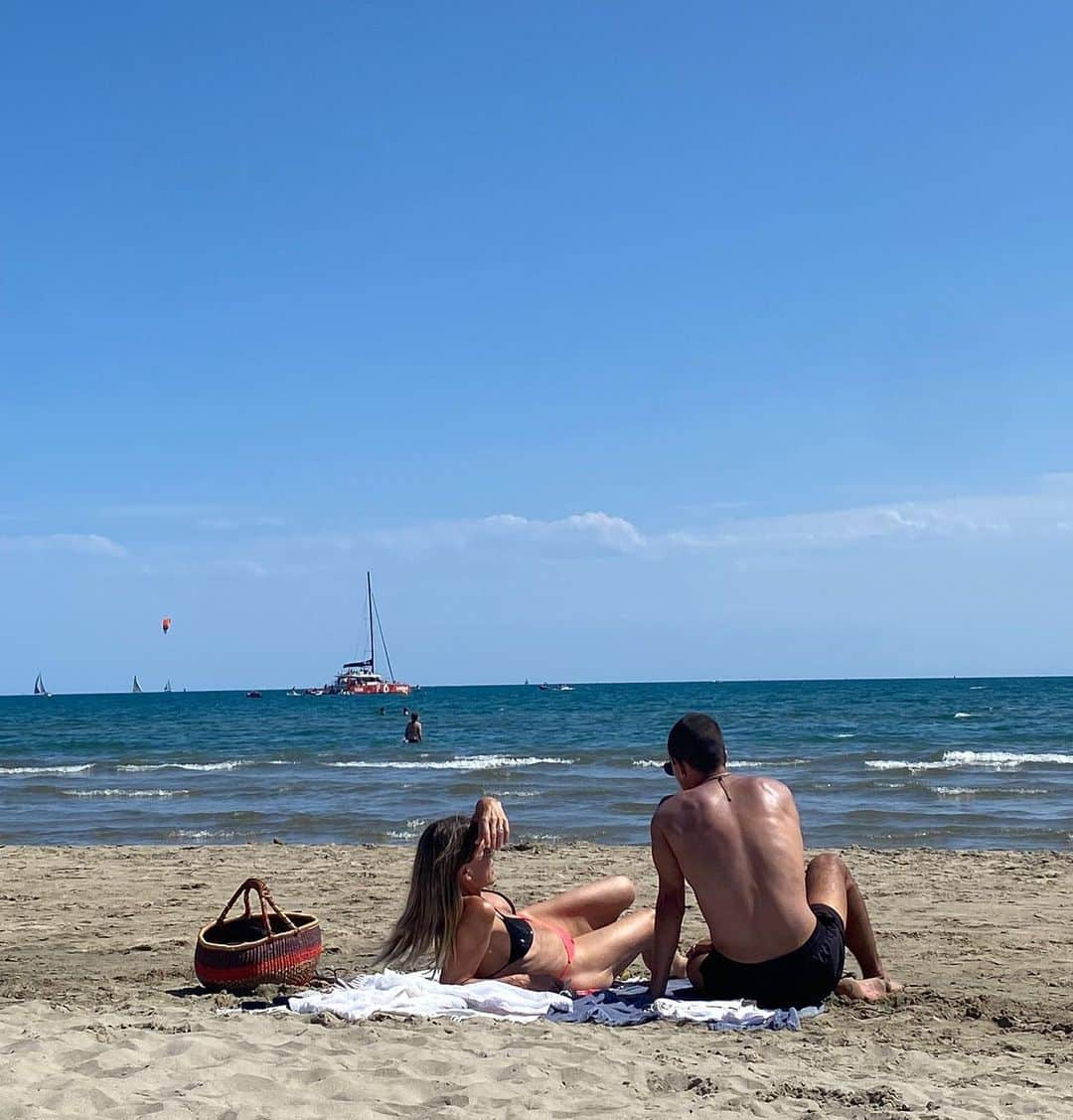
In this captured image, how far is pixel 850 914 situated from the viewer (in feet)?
19.9

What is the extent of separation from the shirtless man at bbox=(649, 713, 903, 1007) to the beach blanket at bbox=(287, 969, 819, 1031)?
5.4 inches

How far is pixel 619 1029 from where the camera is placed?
17.7 feet

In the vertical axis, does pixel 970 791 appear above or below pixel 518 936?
below

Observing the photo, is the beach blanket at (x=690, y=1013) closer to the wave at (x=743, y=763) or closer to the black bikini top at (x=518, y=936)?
the black bikini top at (x=518, y=936)

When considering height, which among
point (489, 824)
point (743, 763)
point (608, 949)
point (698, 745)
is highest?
point (698, 745)

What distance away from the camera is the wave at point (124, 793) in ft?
68.9

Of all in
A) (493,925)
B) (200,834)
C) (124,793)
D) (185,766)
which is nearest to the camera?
(493,925)

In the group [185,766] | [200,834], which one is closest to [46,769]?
[185,766]

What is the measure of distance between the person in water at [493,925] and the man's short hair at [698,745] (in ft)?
2.73

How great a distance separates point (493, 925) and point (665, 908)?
84cm

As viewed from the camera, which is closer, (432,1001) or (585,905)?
(432,1001)

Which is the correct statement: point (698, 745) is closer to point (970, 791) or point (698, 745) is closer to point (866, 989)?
point (866, 989)

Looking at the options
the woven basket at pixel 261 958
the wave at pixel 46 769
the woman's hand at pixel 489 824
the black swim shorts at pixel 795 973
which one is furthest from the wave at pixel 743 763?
the woman's hand at pixel 489 824

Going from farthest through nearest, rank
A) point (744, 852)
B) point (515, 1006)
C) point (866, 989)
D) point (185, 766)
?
point (185, 766) < point (866, 989) < point (515, 1006) < point (744, 852)
